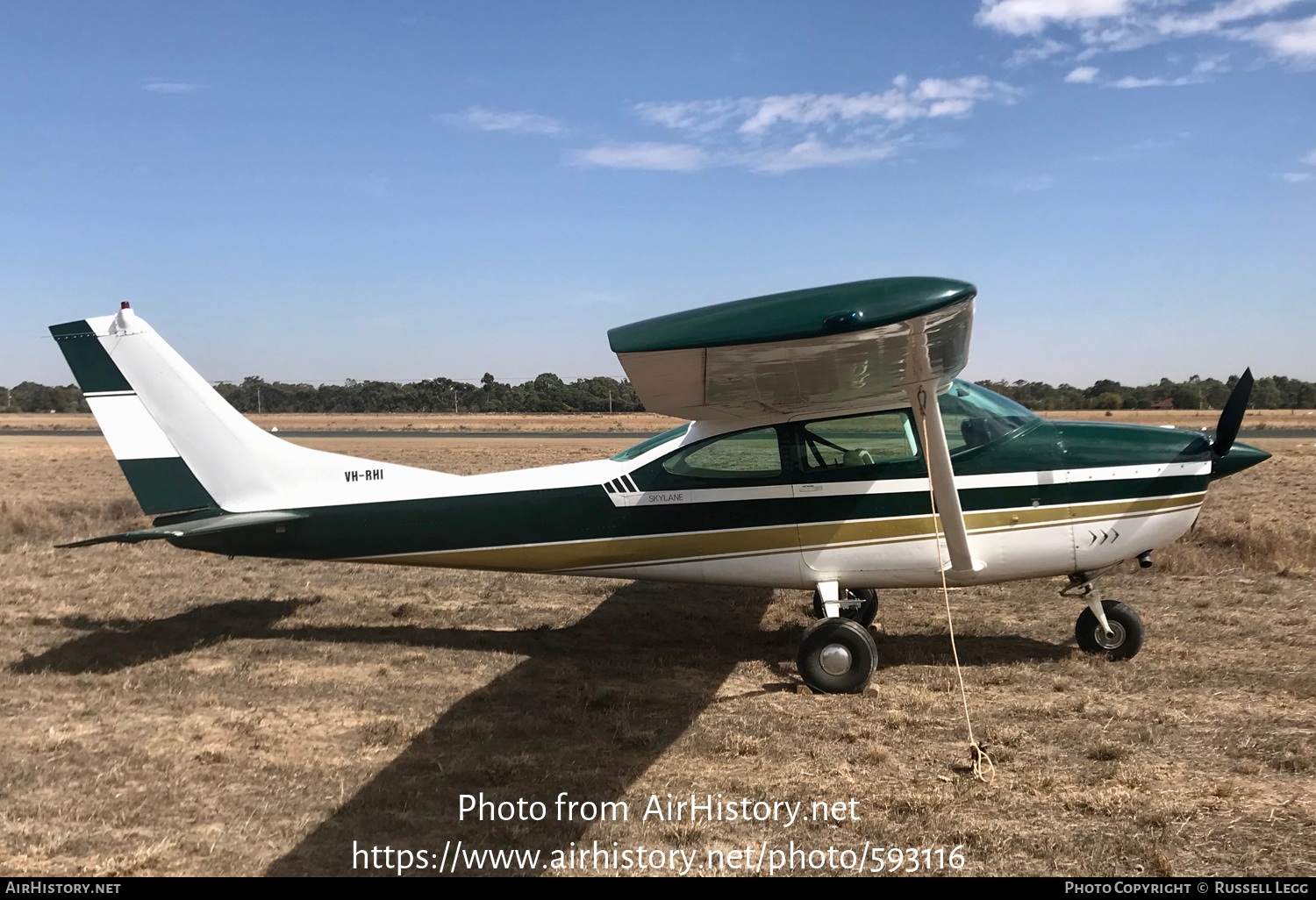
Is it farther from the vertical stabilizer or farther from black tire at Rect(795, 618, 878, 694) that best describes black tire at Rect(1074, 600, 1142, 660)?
the vertical stabilizer

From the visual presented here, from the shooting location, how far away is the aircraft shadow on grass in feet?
13.3

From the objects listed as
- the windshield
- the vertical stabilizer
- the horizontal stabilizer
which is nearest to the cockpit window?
the windshield

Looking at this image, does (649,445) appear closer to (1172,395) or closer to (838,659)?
(838,659)

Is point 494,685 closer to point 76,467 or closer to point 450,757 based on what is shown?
point 450,757

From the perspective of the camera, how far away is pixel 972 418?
6.34m

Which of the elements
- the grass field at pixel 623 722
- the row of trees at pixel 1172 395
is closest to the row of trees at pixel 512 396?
the row of trees at pixel 1172 395

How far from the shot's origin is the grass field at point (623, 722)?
390 centimetres

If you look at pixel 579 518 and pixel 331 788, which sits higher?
pixel 579 518

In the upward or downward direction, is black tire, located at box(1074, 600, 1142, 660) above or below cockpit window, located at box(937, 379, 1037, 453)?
below

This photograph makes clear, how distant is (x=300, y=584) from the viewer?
9.80 m

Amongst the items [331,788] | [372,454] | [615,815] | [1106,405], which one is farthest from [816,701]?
[1106,405]

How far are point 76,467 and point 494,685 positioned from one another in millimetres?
30890

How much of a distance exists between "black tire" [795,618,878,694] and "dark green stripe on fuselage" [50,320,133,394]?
6011 mm
